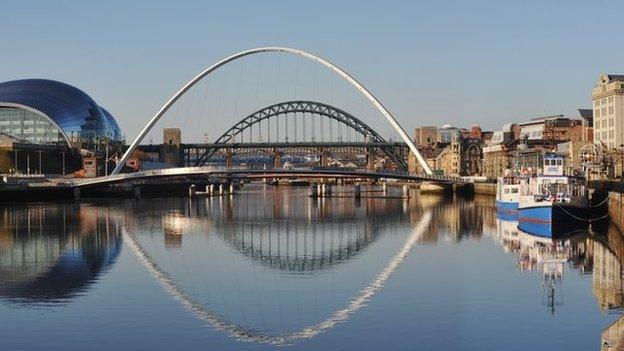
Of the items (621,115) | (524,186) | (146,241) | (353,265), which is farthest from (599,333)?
(621,115)

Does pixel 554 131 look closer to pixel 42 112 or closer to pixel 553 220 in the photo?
pixel 42 112

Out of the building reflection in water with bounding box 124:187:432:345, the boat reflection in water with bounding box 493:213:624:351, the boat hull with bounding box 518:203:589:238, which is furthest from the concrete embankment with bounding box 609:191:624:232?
the building reflection in water with bounding box 124:187:432:345

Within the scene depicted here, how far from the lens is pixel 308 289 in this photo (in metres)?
37.7

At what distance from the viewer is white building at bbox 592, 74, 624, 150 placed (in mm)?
121125

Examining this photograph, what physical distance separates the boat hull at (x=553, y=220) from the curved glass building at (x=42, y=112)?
122m

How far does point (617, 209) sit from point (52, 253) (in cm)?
3344

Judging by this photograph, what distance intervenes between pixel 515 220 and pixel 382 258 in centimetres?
3035

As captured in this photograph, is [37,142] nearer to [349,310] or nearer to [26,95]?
[26,95]

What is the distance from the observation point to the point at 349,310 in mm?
32312

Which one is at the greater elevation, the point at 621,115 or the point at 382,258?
the point at 621,115

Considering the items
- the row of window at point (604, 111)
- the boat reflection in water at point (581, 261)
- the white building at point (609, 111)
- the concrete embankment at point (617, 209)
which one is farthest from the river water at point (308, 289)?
the row of window at point (604, 111)

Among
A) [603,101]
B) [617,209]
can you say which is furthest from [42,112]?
[617,209]

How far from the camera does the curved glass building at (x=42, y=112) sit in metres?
173

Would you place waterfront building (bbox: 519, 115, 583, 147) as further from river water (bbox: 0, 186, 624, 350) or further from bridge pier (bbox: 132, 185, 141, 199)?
river water (bbox: 0, 186, 624, 350)
